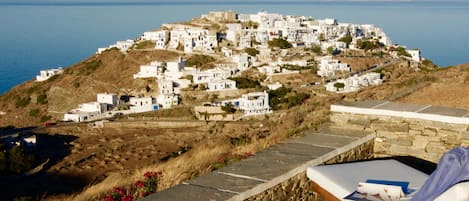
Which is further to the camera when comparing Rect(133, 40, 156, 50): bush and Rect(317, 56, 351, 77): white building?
Rect(133, 40, 156, 50): bush

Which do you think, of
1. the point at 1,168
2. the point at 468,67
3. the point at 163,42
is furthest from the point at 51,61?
the point at 468,67

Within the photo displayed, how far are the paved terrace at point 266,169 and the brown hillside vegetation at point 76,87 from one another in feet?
143

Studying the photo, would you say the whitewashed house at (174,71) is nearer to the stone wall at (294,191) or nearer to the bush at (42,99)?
the bush at (42,99)

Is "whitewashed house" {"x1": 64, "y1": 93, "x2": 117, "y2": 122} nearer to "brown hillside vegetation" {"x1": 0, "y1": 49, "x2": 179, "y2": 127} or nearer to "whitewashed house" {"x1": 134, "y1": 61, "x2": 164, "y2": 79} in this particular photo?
"brown hillside vegetation" {"x1": 0, "y1": 49, "x2": 179, "y2": 127}

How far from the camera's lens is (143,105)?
135 ft

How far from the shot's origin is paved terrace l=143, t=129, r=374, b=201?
2977 mm

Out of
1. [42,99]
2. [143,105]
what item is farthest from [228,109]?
[42,99]

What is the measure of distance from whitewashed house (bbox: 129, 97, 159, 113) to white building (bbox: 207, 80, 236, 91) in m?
4.93

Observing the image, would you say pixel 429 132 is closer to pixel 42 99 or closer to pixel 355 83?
pixel 355 83

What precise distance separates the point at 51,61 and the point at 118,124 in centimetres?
5066

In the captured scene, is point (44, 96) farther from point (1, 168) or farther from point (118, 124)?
point (1, 168)

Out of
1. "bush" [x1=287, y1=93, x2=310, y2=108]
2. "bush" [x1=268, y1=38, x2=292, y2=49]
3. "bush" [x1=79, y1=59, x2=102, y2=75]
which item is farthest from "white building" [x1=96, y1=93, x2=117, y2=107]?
"bush" [x1=268, y1=38, x2=292, y2=49]

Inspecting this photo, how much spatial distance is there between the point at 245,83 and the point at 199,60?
1082cm

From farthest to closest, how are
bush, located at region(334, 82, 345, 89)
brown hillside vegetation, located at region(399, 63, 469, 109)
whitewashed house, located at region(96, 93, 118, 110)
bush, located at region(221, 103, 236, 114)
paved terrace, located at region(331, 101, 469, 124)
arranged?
whitewashed house, located at region(96, 93, 118, 110) < bush, located at region(334, 82, 345, 89) < bush, located at region(221, 103, 236, 114) < brown hillside vegetation, located at region(399, 63, 469, 109) < paved terrace, located at region(331, 101, 469, 124)
